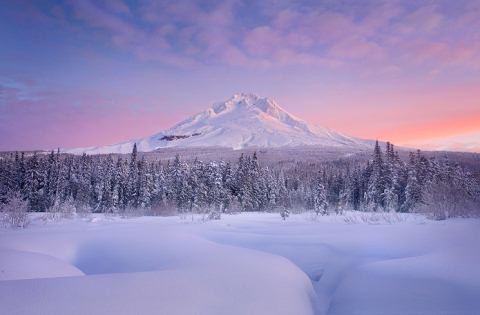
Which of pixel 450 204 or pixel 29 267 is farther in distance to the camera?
pixel 450 204

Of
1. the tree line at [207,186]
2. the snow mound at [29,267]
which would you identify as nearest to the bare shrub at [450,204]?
the tree line at [207,186]

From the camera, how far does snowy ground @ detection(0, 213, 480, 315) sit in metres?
4.36

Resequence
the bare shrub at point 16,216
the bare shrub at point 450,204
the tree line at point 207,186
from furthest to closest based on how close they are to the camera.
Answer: the tree line at point 207,186
the bare shrub at point 450,204
the bare shrub at point 16,216

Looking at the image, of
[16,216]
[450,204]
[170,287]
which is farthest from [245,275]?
[450,204]

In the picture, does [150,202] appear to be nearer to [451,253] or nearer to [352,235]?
[352,235]

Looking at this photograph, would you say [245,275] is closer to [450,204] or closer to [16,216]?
[16,216]

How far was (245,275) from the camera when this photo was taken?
5.98 metres

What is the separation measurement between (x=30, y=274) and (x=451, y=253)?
819cm

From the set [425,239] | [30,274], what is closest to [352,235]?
[425,239]

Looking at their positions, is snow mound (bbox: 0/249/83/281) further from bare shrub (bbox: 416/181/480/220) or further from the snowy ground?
bare shrub (bbox: 416/181/480/220)

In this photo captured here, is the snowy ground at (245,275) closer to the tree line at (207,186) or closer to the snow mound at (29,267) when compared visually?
the snow mound at (29,267)

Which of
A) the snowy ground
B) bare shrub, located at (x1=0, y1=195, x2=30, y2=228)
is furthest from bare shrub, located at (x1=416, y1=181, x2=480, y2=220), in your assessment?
bare shrub, located at (x1=0, y1=195, x2=30, y2=228)

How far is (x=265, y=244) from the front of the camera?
1084 cm

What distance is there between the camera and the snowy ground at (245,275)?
4.36 m
